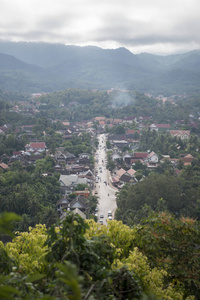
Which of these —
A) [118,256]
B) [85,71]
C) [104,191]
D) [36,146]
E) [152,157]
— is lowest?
[104,191]

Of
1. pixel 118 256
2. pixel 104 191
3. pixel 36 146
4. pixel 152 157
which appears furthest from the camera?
pixel 36 146

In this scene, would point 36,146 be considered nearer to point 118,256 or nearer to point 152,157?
point 152,157

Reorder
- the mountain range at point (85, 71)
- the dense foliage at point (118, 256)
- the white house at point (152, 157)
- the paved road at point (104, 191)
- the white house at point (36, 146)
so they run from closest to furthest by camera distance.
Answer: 1. the dense foliage at point (118, 256)
2. the paved road at point (104, 191)
3. the white house at point (152, 157)
4. the white house at point (36, 146)
5. the mountain range at point (85, 71)

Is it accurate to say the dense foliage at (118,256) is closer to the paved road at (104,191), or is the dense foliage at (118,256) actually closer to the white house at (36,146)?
the paved road at (104,191)

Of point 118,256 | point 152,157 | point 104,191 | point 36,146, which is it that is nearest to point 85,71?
point 36,146

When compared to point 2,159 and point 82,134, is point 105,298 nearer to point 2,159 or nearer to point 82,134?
point 2,159

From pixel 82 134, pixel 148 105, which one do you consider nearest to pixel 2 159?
pixel 82 134

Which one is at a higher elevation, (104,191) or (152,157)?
(152,157)

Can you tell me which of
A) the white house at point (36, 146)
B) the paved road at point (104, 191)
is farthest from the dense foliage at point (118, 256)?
the white house at point (36, 146)
